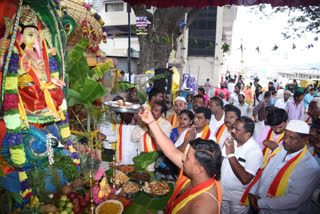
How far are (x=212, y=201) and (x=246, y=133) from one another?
5.16ft

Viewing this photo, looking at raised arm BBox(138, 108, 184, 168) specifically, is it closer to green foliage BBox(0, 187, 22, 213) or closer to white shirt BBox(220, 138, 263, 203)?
white shirt BBox(220, 138, 263, 203)

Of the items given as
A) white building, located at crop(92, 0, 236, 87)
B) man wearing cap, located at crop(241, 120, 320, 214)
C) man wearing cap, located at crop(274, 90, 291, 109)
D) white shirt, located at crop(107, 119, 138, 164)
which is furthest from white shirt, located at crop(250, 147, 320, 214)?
white building, located at crop(92, 0, 236, 87)

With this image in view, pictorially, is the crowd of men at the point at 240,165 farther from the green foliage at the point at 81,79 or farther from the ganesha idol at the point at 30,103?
the ganesha idol at the point at 30,103

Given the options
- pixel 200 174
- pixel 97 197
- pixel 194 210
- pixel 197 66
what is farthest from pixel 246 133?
pixel 197 66

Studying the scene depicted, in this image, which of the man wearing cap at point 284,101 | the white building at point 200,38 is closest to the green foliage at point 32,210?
the man wearing cap at point 284,101

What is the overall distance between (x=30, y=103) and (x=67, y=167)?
121cm

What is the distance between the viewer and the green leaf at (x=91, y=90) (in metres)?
4.24

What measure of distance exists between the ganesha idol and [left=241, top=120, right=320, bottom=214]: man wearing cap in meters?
3.03

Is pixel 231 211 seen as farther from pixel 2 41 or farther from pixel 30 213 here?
pixel 2 41

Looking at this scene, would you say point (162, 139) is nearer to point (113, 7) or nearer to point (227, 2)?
point (227, 2)

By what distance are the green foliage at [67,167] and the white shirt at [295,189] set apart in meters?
2.79

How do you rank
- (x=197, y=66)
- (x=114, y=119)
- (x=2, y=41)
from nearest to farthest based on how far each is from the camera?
(x=2, y=41) < (x=114, y=119) < (x=197, y=66)

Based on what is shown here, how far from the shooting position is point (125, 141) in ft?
15.2

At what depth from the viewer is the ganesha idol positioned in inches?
124
